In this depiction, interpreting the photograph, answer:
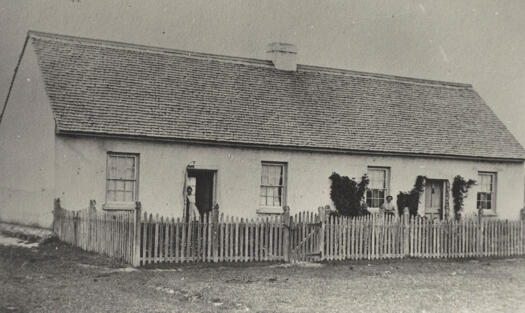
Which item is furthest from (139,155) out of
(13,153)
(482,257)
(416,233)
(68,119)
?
(482,257)

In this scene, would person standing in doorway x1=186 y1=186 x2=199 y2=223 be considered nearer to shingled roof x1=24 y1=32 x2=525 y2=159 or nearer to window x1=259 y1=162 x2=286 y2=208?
shingled roof x1=24 y1=32 x2=525 y2=159

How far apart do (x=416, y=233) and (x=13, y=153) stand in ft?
46.3

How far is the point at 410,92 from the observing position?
30234 millimetres

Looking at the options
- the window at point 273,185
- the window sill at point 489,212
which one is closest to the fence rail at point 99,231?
the window at point 273,185

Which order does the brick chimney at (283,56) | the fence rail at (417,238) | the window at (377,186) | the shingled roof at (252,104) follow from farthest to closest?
the brick chimney at (283,56) < the window at (377,186) < the shingled roof at (252,104) < the fence rail at (417,238)

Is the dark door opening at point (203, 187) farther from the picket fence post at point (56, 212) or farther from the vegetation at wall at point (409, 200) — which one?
the vegetation at wall at point (409, 200)

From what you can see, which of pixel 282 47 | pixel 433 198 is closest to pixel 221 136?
pixel 282 47

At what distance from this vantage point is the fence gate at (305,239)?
58.5ft

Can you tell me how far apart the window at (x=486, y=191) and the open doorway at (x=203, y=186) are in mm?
11797

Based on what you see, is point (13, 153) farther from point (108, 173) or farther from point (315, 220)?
point (315, 220)

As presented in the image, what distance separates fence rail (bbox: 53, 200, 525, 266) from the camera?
16172 mm

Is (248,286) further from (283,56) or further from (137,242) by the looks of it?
(283,56)

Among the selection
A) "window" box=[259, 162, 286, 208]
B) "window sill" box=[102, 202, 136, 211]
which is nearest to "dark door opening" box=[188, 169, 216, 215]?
"window" box=[259, 162, 286, 208]

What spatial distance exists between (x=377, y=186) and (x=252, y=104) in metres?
5.69
